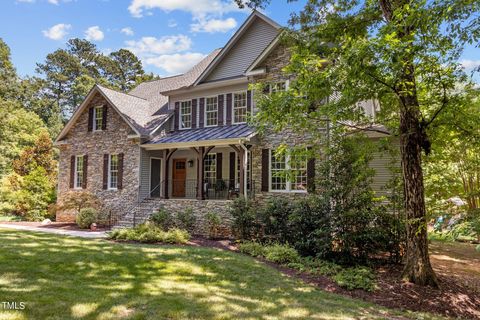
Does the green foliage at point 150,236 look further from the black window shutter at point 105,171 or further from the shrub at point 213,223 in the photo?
the black window shutter at point 105,171

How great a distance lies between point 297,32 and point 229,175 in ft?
26.7

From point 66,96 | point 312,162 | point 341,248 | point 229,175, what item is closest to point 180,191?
point 229,175

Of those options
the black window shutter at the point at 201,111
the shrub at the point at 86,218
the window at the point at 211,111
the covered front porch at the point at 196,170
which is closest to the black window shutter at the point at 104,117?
the covered front porch at the point at 196,170

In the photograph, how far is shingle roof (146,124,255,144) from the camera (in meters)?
13.6

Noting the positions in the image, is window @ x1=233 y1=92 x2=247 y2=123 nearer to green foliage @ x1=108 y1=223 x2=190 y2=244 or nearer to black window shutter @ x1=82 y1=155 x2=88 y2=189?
green foliage @ x1=108 y1=223 x2=190 y2=244

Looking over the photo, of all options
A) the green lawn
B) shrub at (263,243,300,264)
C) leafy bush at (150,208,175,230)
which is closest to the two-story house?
leafy bush at (150,208,175,230)

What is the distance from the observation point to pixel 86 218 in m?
15.3

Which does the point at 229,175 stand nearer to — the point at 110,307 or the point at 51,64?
the point at 110,307

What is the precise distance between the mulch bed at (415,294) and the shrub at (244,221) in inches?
129

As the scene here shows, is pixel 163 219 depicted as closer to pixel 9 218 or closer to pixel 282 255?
pixel 282 255

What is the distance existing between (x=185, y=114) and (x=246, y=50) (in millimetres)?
4434

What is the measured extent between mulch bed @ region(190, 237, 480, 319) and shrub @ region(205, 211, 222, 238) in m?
4.82

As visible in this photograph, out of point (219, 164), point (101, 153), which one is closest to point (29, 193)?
point (101, 153)

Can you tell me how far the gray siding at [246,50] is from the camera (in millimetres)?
14562
